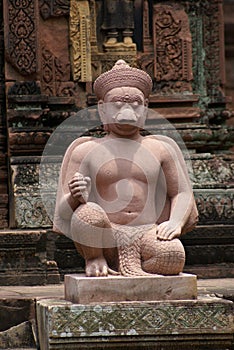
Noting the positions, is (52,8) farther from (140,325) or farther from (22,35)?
(140,325)

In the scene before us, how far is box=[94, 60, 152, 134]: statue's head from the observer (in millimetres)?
7297

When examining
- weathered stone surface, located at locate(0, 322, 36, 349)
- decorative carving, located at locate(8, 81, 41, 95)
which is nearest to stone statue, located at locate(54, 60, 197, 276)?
weathered stone surface, located at locate(0, 322, 36, 349)

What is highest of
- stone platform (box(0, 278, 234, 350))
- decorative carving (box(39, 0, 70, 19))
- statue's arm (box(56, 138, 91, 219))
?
decorative carving (box(39, 0, 70, 19))

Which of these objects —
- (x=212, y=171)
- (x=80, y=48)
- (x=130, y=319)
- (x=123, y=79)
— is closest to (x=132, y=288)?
(x=130, y=319)

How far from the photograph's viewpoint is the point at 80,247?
23.4ft

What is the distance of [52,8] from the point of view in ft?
36.9

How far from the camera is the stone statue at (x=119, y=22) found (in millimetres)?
11555

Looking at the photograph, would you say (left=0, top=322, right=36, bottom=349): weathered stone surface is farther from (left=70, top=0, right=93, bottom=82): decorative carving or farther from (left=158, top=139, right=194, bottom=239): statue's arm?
(left=70, top=0, right=93, bottom=82): decorative carving

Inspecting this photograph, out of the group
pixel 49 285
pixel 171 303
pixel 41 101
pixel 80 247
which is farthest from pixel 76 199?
pixel 41 101

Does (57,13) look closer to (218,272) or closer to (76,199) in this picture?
(218,272)

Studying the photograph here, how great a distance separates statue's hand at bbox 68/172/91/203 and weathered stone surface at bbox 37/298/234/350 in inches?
27.4

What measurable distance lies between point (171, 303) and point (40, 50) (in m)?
4.93

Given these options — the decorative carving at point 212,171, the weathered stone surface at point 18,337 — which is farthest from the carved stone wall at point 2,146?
the weathered stone surface at point 18,337

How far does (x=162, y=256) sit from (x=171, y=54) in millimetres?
5025
